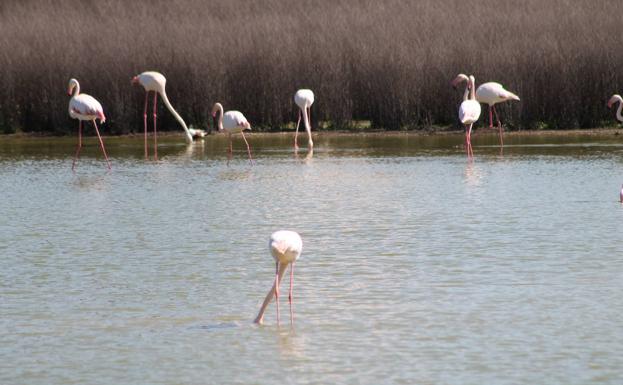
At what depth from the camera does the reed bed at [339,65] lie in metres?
20.8

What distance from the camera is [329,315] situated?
6859 mm

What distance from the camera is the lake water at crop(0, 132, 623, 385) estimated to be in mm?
5984

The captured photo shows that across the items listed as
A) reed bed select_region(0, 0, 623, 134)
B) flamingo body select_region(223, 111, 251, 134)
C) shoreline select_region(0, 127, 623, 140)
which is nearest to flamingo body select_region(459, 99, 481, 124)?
flamingo body select_region(223, 111, 251, 134)

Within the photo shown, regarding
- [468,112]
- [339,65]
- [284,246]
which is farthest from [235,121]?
[284,246]

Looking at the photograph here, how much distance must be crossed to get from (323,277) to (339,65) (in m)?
14.2

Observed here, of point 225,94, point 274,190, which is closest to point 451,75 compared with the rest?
point 225,94

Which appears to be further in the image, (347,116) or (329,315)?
(347,116)

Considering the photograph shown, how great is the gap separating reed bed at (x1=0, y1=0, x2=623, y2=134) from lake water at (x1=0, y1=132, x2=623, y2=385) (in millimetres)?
6417

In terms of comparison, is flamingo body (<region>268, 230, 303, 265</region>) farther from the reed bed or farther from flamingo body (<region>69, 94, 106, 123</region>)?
the reed bed

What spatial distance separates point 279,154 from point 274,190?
4.72 meters

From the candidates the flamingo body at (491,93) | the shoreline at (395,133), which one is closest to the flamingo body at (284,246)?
the flamingo body at (491,93)

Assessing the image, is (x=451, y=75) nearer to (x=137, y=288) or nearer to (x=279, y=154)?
(x=279, y=154)

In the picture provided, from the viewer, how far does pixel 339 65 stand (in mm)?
21781

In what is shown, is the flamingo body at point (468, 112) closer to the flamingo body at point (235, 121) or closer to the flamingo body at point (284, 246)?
the flamingo body at point (235, 121)
